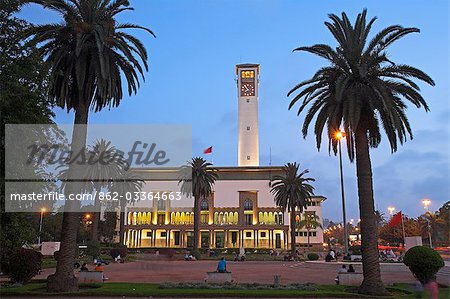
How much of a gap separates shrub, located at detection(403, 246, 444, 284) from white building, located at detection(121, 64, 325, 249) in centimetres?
7761

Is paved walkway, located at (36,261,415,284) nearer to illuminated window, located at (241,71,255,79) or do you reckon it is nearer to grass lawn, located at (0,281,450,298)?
grass lawn, located at (0,281,450,298)

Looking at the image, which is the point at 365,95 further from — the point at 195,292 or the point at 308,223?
the point at 308,223

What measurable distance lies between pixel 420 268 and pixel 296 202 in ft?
137

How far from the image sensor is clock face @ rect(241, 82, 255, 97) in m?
110

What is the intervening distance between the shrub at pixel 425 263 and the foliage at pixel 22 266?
797 inches

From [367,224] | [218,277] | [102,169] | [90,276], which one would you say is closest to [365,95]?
[367,224]

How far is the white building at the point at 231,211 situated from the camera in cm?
10062

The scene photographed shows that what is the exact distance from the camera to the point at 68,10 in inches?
880

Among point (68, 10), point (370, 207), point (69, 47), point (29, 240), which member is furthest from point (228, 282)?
point (68, 10)

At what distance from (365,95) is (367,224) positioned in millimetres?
6613

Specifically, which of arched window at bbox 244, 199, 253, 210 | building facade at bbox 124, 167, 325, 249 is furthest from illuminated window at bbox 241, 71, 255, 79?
arched window at bbox 244, 199, 253, 210

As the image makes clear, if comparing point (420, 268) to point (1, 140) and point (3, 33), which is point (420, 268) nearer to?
point (1, 140)

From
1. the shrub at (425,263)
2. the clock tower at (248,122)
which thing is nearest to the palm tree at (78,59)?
the shrub at (425,263)

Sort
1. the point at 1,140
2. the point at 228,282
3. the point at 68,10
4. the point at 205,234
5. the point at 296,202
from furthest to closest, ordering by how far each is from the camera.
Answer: the point at 205,234
the point at 296,202
the point at 228,282
the point at 68,10
the point at 1,140
